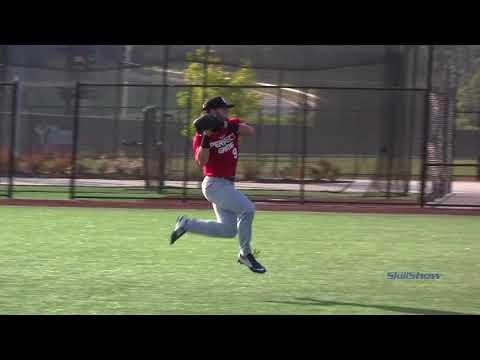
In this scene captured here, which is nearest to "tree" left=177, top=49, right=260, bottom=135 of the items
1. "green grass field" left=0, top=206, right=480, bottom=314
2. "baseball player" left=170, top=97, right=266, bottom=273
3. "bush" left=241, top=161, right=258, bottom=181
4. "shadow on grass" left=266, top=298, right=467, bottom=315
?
"bush" left=241, top=161, right=258, bottom=181

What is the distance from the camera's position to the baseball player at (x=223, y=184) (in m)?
8.73

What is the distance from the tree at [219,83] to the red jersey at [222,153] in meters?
12.0

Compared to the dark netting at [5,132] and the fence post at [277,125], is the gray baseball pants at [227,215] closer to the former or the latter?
the fence post at [277,125]

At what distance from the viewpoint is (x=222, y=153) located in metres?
8.80

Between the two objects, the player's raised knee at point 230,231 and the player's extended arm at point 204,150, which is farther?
the player's raised knee at point 230,231

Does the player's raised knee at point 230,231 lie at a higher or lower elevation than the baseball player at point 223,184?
lower

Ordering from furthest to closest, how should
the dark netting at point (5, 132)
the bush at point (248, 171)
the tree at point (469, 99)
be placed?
1. the tree at point (469, 99)
2. the dark netting at point (5, 132)
3. the bush at point (248, 171)

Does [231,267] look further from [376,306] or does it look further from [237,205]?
[376,306]

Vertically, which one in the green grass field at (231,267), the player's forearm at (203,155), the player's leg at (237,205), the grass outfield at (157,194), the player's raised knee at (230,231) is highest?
the player's forearm at (203,155)

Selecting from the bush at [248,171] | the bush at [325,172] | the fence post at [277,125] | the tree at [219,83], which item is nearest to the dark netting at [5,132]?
the tree at [219,83]

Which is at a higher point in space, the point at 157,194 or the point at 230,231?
the point at 230,231

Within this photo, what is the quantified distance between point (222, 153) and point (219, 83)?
548 inches

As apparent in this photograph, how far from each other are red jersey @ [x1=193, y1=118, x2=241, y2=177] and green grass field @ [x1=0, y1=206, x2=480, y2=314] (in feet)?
3.76

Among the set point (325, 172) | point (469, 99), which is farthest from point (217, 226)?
point (469, 99)
